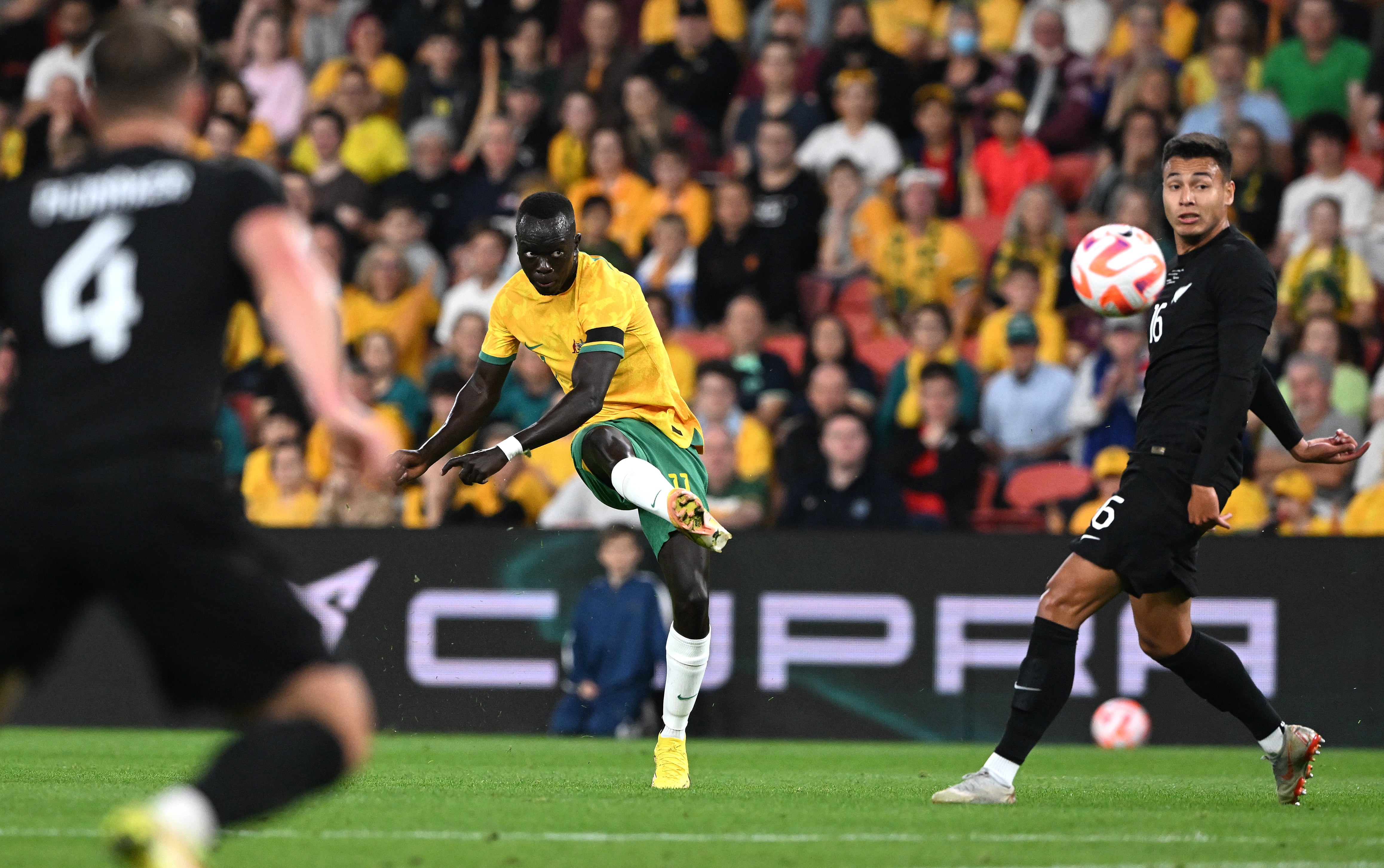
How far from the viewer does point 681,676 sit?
771 centimetres

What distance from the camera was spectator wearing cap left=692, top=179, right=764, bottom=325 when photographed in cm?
1423

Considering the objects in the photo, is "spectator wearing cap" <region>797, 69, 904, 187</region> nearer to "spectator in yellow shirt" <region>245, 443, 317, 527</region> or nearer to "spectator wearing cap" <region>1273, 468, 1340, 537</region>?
"spectator wearing cap" <region>1273, 468, 1340, 537</region>

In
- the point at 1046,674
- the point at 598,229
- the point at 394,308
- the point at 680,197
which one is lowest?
the point at 1046,674

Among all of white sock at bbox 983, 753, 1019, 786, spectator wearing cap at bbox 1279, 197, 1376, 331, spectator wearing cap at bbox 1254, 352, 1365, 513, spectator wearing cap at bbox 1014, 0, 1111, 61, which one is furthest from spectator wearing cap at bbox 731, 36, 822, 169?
white sock at bbox 983, 753, 1019, 786

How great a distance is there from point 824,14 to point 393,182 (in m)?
4.31

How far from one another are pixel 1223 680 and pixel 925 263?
23.9 ft

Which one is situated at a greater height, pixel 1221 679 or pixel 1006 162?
pixel 1006 162

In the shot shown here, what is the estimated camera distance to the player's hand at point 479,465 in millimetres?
7262

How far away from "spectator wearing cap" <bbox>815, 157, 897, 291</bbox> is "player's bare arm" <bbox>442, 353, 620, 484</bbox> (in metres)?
6.86

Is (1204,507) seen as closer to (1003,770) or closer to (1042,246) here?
(1003,770)

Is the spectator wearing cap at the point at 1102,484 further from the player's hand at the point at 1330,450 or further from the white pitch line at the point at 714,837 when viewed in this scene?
the white pitch line at the point at 714,837

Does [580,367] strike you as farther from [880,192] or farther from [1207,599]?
[880,192]

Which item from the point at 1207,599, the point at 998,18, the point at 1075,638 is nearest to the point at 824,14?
the point at 998,18

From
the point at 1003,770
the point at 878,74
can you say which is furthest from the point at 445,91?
the point at 1003,770
